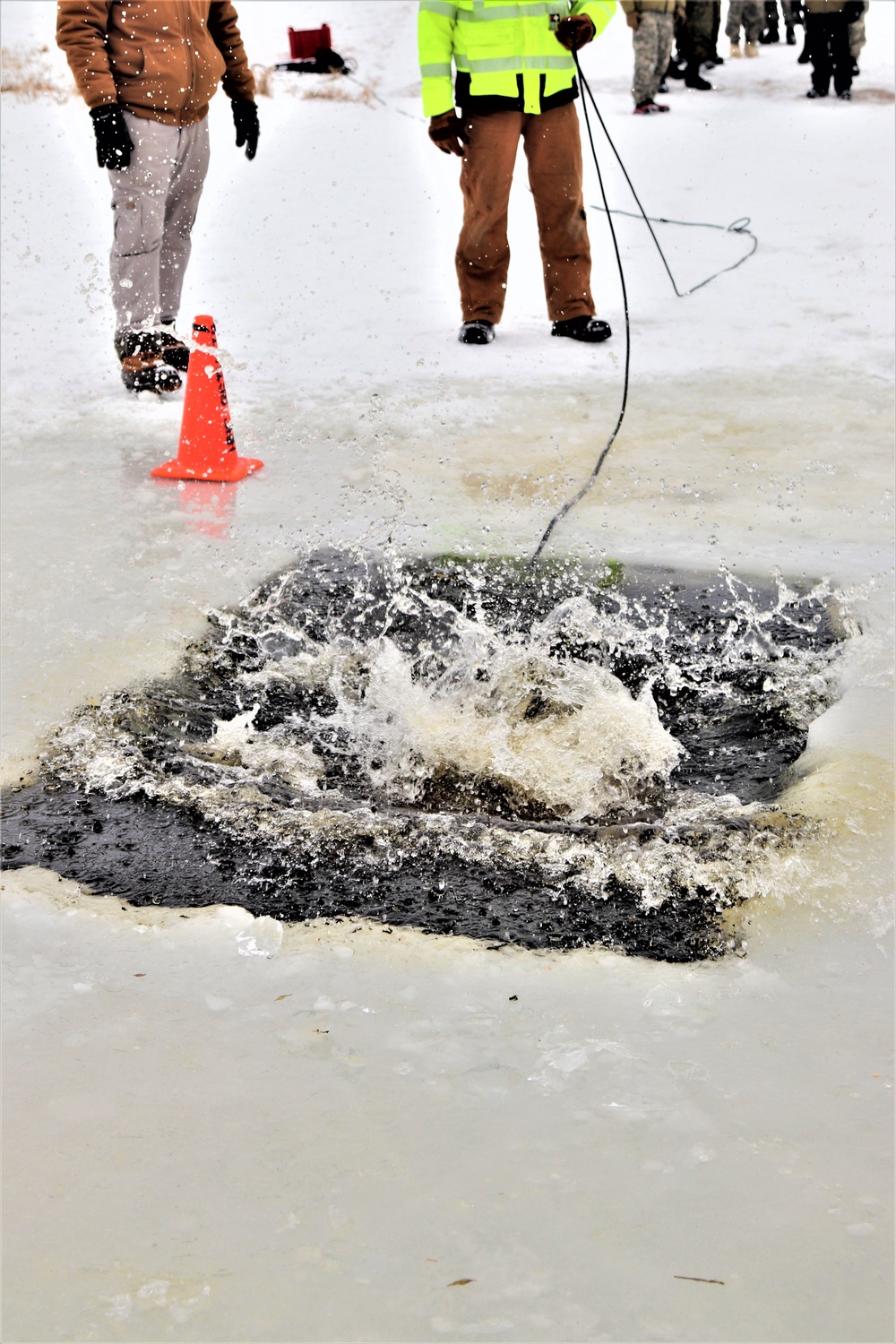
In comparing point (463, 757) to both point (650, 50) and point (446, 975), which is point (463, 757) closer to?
point (446, 975)

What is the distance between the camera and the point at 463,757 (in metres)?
2.81

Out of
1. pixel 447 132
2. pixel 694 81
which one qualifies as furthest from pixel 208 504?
pixel 694 81

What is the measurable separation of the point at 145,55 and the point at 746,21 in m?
11.4

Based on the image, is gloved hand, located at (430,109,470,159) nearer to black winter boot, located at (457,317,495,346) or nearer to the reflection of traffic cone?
black winter boot, located at (457,317,495,346)

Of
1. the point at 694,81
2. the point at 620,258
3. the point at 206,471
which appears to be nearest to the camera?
the point at 206,471

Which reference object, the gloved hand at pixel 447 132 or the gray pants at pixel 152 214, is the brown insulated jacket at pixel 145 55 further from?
the gloved hand at pixel 447 132

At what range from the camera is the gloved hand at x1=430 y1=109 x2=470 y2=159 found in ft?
17.7

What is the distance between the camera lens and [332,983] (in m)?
1.93

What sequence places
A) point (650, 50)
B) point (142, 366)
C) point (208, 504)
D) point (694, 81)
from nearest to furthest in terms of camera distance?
point (208, 504)
point (142, 366)
point (650, 50)
point (694, 81)

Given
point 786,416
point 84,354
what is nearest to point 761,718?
point 786,416

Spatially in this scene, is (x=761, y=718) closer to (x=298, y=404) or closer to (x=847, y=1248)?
(x=847, y=1248)

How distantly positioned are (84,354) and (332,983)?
14.9 ft

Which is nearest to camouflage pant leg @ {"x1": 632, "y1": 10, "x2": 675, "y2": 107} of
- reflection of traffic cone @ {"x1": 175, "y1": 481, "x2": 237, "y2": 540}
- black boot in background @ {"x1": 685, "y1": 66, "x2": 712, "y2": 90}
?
black boot in background @ {"x1": 685, "y1": 66, "x2": 712, "y2": 90}

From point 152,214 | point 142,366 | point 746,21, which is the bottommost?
point 142,366
